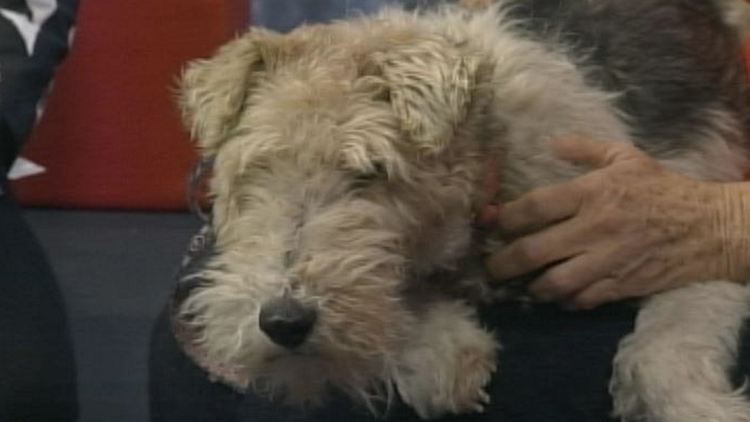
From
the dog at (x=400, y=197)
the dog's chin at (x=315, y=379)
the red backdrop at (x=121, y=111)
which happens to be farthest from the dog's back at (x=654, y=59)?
the red backdrop at (x=121, y=111)

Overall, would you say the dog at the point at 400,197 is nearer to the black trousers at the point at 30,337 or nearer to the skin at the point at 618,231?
the skin at the point at 618,231

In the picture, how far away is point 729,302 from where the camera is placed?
1.36 meters

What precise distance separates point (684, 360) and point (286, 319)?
375mm

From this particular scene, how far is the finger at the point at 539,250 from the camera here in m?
1.35

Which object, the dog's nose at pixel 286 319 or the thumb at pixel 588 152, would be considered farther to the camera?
the thumb at pixel 588 152

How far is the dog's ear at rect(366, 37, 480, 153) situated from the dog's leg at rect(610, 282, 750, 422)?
0.87ft

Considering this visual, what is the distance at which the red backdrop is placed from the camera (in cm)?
266

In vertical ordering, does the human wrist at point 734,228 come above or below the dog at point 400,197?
below

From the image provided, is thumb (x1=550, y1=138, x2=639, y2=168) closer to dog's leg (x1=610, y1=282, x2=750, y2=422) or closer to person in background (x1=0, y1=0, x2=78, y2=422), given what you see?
dog's leg (x1=610, y1=282, x2=750, y2=422)

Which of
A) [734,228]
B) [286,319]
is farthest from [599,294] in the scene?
[286,319]

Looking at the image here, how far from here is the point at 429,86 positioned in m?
1.22

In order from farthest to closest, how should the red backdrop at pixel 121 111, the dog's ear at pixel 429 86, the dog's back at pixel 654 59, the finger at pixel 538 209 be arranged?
the red backdrop at pixel 121 111 → the dog's back at pixel 654 59 → the finger at pixel 538 209 → the dog's ear at pixel 429 86

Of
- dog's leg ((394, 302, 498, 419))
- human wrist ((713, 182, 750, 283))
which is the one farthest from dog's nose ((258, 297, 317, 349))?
human wrist ((713, 182, 750, 283))

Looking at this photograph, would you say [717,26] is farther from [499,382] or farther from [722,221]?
[499,382]
